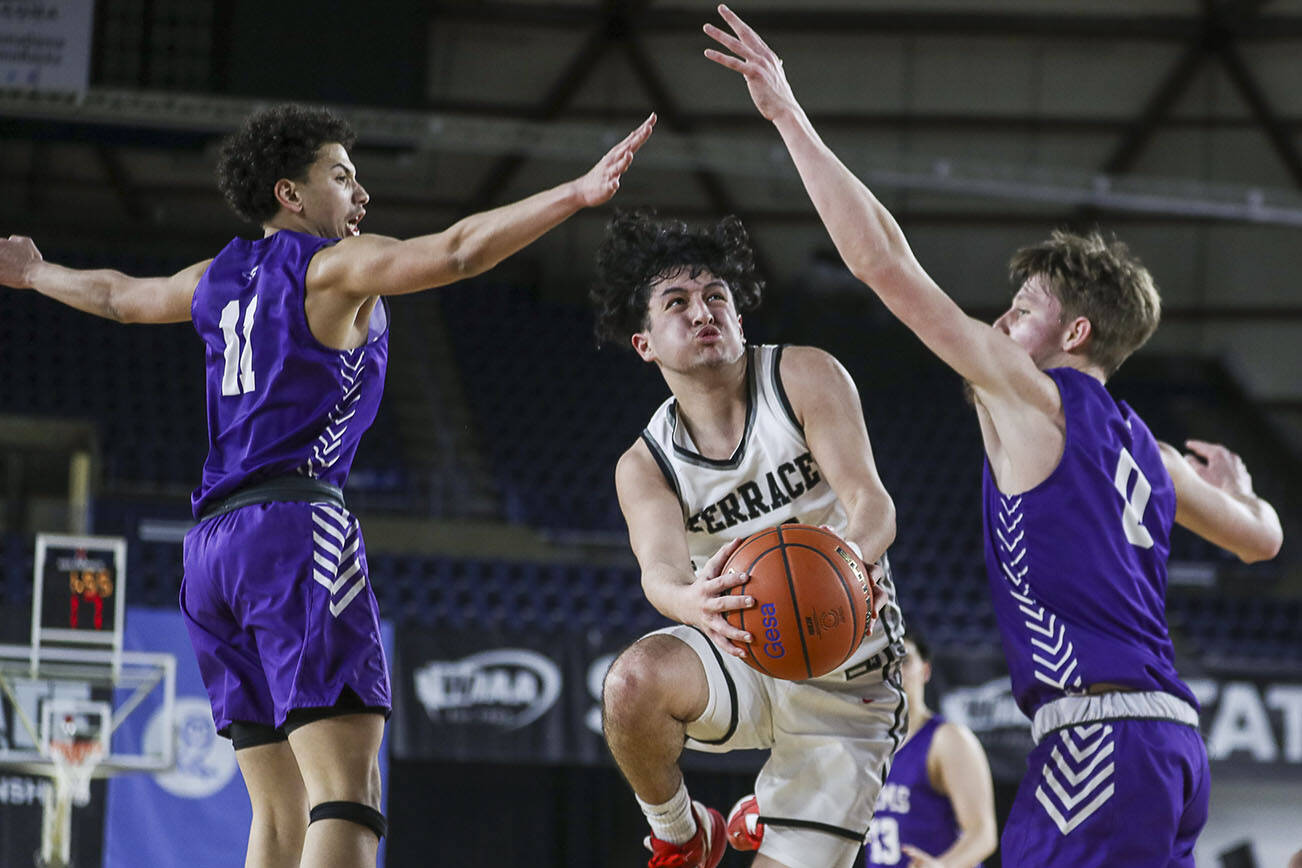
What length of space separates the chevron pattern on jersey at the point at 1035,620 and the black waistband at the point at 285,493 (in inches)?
62.2

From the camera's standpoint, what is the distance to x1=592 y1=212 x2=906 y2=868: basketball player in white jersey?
375cm

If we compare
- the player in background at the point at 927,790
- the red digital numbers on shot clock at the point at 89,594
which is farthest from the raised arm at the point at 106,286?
the player in background at the point at 927,790

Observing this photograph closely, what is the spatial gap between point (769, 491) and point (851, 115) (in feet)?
40.4

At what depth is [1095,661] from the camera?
330 cm

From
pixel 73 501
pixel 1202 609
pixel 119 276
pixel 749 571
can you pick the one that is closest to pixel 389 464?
pixel 73 501

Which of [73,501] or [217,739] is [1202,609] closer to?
[217,739]

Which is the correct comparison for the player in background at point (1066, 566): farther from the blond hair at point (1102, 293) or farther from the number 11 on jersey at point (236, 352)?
the number 11 on jersey at point (236, 352)

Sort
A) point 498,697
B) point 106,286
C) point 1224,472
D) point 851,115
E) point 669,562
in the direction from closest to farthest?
point 669,562 < point 106,286 < point 1224,472 < point 498,697 < point 851,115

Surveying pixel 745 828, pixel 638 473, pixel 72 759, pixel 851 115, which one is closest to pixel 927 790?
pixel 745 828

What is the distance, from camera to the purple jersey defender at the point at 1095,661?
3.21 metres

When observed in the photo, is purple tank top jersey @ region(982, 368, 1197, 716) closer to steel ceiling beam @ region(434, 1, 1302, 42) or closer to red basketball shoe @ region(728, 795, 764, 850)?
red basketball shoe @ region(728, 795, 764, 850)

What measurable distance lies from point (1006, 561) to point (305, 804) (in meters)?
1.82

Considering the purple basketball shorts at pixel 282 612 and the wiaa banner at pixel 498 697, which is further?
the wiaa banner at pixel 498 697

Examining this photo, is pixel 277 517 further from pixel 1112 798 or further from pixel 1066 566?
pixel 1112 798
